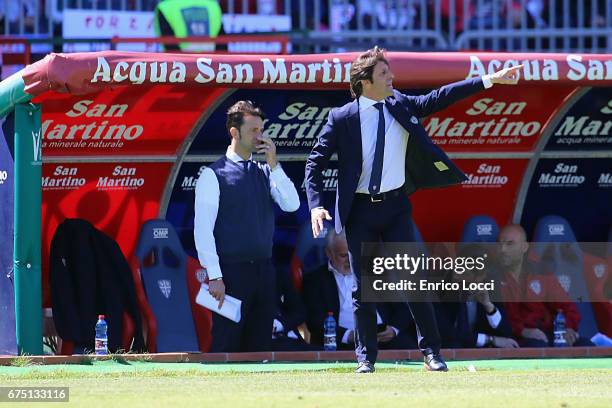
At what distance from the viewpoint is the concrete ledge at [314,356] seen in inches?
390

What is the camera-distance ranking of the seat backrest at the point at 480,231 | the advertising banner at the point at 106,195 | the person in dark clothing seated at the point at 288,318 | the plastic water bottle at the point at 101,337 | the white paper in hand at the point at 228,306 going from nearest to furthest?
the white paper in hand at the point at 228,306
the plastic water bottle at the point at 101,337
the person in dark clothing seated at the point at 288,318
the advertising banner at the point at 106,195
the seat backrest at the point at 480,231

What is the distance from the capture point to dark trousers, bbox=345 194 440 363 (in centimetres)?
855

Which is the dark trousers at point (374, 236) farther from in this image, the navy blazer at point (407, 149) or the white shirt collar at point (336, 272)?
the white shirt collar at point (336, 272)

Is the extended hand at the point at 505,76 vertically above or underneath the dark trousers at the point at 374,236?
above

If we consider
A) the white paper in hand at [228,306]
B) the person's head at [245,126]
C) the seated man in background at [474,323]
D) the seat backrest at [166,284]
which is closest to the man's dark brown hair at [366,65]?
the person's head at [245,126]

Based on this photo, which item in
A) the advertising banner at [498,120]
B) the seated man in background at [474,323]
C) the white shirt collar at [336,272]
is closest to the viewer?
the seated man in background at [474,323]

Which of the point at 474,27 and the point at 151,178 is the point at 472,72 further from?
the point at 474,27

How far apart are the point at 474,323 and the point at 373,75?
3.18 metres

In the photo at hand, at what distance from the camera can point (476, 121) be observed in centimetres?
1193

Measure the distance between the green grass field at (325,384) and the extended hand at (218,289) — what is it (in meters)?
0.44

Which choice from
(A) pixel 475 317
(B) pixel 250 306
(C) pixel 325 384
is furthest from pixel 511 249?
(C) pixel 325 384

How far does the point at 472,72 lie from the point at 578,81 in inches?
31.0

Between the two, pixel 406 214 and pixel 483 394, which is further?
pixel 406 214

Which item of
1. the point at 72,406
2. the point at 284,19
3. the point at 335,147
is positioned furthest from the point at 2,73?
the point at 72,406
